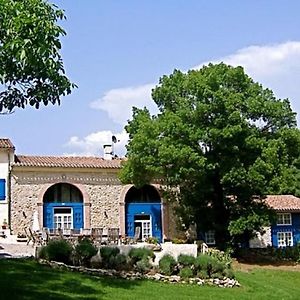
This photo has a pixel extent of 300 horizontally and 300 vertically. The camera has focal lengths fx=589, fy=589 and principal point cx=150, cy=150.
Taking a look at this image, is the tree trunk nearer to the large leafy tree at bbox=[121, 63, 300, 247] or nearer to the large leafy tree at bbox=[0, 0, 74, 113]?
the large leafy tree at bbox=[121, 63, 300, 247]

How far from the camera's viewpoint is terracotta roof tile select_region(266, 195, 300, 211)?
130ft

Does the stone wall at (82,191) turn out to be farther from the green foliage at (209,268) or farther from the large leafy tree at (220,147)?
the green foliage at (209,268)

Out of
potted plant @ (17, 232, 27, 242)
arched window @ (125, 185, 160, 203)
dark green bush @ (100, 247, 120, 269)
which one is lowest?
dark green bush @ (100, 247, 120, 269)

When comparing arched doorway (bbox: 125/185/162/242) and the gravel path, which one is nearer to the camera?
the gravel path

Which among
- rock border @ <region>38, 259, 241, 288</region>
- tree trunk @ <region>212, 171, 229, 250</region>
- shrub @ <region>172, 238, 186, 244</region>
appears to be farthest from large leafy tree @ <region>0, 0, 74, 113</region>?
shrub @ <region>172, 238, 186, 244</region>

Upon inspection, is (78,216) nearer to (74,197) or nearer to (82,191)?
(74,197)

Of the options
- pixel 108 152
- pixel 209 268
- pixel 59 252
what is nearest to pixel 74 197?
pixel 108 152

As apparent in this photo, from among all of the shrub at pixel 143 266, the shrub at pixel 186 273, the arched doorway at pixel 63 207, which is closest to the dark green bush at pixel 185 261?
the shrub at pixel 186 273

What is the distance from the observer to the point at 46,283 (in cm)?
1491

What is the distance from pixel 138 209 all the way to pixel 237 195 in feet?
26.1

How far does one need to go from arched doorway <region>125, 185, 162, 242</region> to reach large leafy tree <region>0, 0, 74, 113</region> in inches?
1037

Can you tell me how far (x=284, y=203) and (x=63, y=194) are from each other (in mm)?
15444

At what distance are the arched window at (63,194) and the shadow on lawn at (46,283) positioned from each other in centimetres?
1616

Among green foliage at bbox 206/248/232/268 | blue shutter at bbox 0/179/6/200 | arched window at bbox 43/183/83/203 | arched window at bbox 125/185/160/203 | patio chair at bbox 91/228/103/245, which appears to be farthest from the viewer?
arched window at bbox 125/185/160/203
